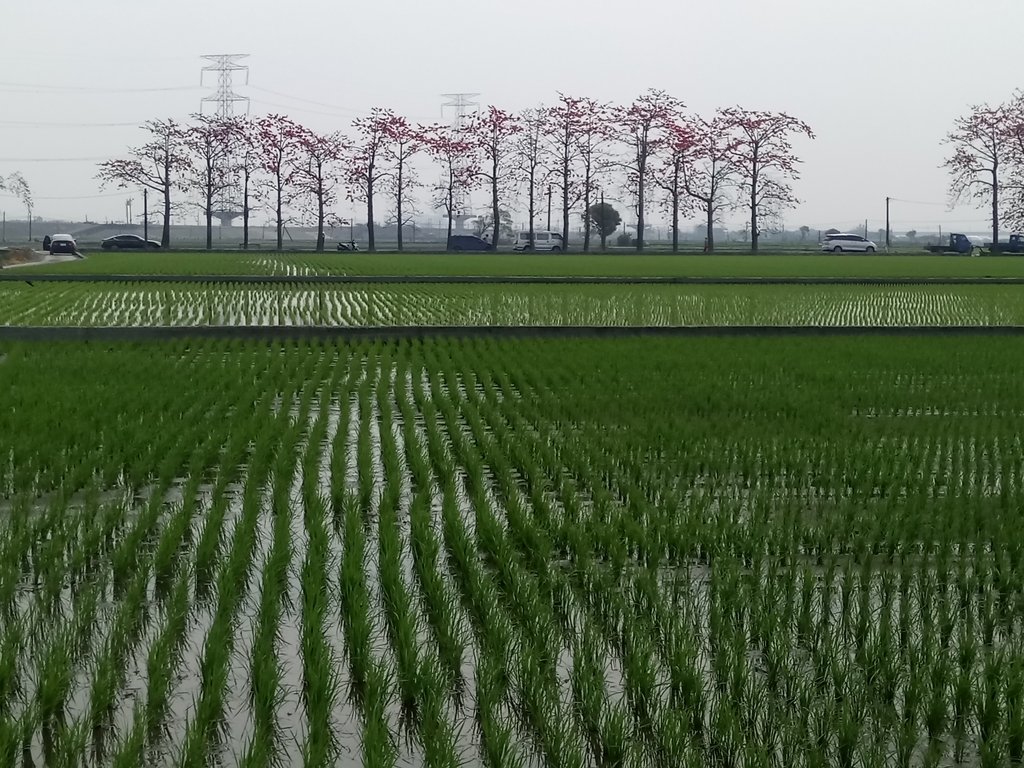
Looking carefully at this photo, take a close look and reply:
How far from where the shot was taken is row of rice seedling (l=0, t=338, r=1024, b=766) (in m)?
3.41

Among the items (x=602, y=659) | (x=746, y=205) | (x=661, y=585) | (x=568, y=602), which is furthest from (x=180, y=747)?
(x=746, y=205)

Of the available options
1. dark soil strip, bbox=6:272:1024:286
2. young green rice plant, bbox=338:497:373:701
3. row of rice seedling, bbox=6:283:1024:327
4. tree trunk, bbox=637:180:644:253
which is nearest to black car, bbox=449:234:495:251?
tree trunk, bbox=637:180:644:253

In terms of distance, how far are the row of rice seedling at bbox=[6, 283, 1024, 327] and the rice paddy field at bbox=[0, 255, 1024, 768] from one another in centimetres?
593

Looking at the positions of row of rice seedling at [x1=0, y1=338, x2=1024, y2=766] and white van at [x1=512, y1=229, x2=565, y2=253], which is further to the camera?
white van at [x1=512, y1=229, x2=565, y2=253]

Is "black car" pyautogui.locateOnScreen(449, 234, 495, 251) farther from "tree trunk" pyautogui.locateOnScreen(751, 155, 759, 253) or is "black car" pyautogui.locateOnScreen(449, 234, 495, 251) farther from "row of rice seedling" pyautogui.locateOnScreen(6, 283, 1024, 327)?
"row of rice seedling" pyautogui.locateOnScreen(6, 283, 1024, 327)

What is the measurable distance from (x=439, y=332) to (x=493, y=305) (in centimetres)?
368

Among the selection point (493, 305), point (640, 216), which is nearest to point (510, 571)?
point (493, 305)

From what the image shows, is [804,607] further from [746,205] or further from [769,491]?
[746,205]

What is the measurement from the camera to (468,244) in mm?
55000

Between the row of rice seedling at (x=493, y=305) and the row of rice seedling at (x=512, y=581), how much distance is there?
716 centimetres

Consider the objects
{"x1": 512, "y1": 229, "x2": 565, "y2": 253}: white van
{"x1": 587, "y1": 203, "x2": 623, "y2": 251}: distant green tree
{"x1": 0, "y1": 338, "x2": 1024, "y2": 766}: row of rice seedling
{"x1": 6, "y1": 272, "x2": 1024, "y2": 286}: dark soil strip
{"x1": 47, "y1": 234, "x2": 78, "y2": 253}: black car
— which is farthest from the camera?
{"x1": 587, "y1": 203, "x2": 623, "y2": 251}: distant green tree

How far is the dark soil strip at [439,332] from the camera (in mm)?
13555

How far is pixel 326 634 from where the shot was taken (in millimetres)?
4168

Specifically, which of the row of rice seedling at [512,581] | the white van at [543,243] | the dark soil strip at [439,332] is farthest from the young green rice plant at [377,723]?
the white van at [543,243]
